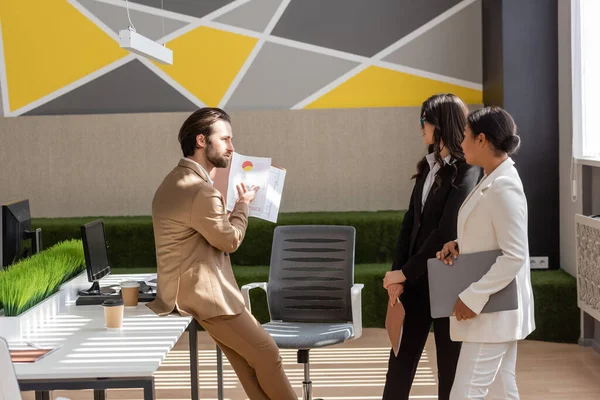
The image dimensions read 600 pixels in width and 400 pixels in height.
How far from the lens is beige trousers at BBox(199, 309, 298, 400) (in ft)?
10.5

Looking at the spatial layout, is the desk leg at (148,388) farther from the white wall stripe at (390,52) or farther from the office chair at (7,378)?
the white wall stripe at (390,52)

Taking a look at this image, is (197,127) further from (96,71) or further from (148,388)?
(96,71)

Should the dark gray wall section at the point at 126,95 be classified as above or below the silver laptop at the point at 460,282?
above

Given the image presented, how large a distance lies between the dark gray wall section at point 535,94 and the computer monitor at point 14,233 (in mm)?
3795

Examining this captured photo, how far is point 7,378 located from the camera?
2.29m

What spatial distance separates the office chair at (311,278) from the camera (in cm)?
422

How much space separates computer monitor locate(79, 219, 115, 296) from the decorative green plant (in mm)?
115

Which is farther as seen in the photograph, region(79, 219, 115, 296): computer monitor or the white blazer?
region(79, 219, 115, 296): computer monitor

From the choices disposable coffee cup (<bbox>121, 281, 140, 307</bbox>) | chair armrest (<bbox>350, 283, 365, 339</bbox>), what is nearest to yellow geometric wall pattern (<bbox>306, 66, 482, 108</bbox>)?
chair armrest (<bbox>350, 283, 365, 339</bbox>)

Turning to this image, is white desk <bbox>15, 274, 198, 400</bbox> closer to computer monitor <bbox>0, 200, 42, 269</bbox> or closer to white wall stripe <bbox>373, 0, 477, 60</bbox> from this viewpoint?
computer monitor <bbox>0, 200, 42, 269</bbox>

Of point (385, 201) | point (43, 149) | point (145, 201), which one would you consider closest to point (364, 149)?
point (385, 201)

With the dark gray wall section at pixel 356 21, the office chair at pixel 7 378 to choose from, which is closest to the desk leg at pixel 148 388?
the office chair at pixel 7 378

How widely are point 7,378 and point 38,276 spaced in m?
1.15

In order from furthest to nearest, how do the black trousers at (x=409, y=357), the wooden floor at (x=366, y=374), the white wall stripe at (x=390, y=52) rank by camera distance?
the white wall stripe at (x=390, y=52) < the wooden floor at (x=366, y=374) < the black trousers at (x=409, y=357)
